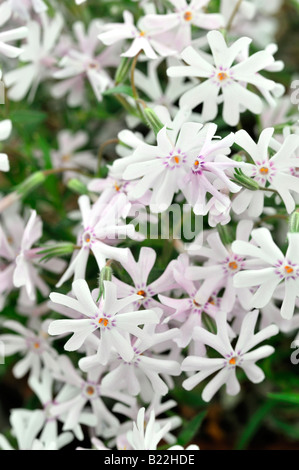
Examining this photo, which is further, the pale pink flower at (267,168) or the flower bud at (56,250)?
the flower bud at (56,250)

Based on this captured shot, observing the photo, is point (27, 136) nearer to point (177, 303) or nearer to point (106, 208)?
point (106, 208)

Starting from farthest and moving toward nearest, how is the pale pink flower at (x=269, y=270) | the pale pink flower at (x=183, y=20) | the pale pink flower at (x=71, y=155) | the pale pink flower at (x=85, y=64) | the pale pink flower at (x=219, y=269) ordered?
1. the pale pink flower at (x=71, y=155)
2. the pale pink flower at (x=85, y=64)
3. the pale pink flower at (x=183, y=20)
4. the pale pink flower at (x=219, y=269)
5. the pale pink flower at (x=269, y=270)

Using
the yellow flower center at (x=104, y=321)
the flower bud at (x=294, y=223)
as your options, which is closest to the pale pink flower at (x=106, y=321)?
the yellow flower center at (x=104, y=321)

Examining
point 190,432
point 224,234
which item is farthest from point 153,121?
point 190,432

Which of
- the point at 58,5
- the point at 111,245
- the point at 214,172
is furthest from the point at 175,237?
the point at 58,5

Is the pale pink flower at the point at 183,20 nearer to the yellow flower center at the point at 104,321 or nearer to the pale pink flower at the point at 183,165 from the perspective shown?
the pale pink flower at the point at 183,165

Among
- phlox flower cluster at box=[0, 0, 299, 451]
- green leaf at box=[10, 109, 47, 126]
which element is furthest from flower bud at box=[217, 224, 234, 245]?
green leaf at box=[10, 109, 47, 126]

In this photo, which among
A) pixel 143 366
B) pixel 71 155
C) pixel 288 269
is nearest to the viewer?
A: pixel 288 269

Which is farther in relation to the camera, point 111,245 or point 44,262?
point 44,262

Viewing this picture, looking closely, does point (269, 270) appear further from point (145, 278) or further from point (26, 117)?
point (26, 117)

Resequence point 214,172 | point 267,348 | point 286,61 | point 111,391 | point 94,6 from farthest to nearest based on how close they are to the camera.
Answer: point 286,61 → point 94,6 → point 111,391 → point 267,348 → point 214,172

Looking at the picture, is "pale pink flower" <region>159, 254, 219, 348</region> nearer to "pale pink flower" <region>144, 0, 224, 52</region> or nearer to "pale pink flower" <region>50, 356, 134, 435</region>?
"pale pink flower" <region>50, 356, 134, 435</region>
